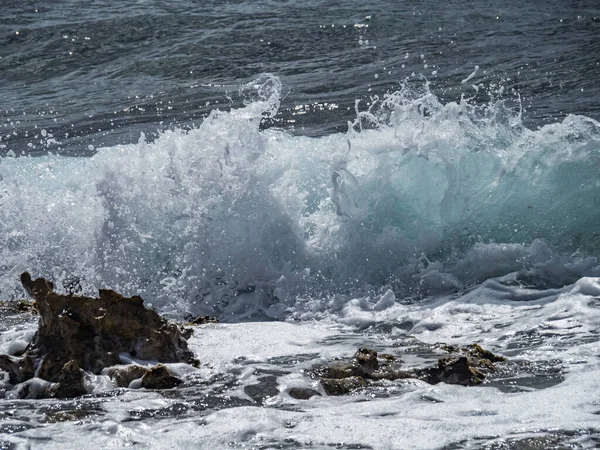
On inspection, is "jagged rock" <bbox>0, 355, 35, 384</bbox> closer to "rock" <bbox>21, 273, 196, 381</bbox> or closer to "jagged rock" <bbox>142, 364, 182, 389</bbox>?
"rock" <bbox>21, 273, 196, 381</bbox>

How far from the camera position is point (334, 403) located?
3633mm

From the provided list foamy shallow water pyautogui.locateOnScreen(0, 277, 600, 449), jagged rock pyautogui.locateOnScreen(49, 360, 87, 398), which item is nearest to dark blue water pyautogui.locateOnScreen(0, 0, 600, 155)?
foamy shallow water pyautogui.locateOnScreen(0, 277, 600, 449)

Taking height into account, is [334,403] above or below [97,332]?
below

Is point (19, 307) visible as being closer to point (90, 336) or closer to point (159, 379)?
point (90, 336)

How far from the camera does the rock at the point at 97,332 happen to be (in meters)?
4.07

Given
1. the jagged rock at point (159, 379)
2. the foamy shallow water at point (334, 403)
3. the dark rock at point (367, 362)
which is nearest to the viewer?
the foamy shallow water at point (334, 403)

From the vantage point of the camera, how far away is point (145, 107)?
37.9 ft

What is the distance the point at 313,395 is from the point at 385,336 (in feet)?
4.43

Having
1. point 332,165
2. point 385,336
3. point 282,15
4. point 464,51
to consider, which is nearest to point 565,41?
point 464,51

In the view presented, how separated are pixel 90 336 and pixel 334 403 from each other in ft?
4.03

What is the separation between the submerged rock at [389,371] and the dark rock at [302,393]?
0.19 ft

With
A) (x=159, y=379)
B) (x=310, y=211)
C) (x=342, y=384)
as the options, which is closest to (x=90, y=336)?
(x=159, y=379)

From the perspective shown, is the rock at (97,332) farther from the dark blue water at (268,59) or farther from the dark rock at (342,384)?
the dark blue water at (268,59)

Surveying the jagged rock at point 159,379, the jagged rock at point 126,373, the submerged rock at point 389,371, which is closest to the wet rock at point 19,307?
the jagged rock at point 126,373
